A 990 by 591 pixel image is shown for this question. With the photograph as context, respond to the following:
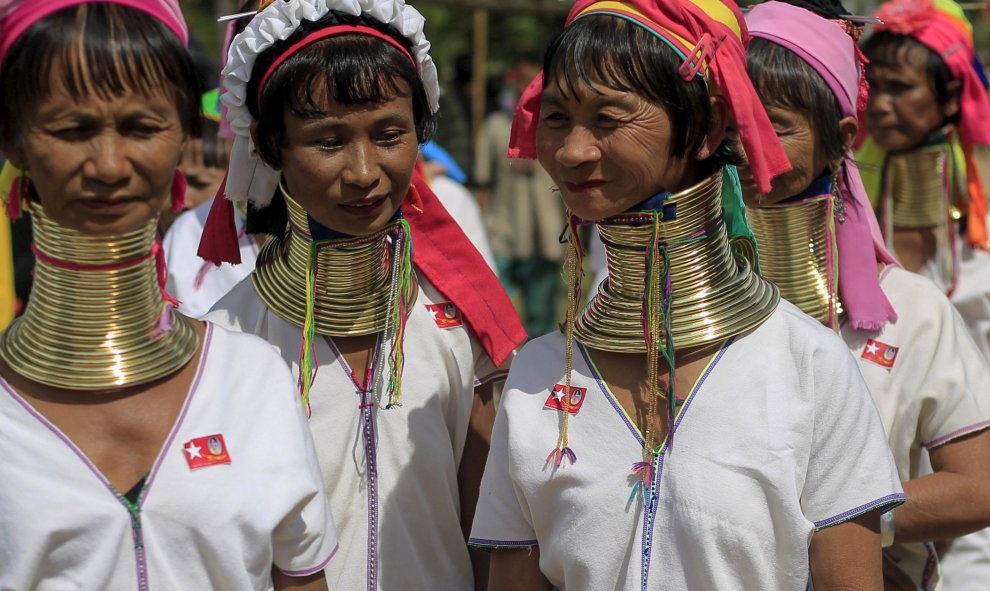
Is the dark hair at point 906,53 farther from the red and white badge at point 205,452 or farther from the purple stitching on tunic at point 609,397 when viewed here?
the red and white badge at point 205,452

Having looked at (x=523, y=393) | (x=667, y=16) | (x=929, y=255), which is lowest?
(x=929, y=255)

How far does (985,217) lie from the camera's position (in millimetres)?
5211

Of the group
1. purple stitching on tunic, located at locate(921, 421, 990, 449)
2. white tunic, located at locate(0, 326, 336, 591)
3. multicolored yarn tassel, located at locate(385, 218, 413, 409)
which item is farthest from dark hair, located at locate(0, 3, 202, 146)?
purple stitching on tunic, located at locate(921, 421, 990, 449)

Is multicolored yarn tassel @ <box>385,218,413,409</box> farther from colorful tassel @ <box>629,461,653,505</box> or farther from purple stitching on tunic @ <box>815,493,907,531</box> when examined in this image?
purple stitching on tunic @ <box>815,493,907,531</box>

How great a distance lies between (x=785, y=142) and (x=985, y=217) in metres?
2.12

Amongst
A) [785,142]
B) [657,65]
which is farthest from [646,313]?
[785,142]

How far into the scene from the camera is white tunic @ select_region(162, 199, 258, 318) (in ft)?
14.4

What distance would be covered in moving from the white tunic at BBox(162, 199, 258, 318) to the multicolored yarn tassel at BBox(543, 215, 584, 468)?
171 cm

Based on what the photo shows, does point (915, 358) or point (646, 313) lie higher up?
point (646, 313)

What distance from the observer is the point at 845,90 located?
3553 millimetres

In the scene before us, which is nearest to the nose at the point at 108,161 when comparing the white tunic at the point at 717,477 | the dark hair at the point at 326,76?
the dark hair at the point at 326,76

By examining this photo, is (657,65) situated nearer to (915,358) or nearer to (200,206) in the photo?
(915,358)

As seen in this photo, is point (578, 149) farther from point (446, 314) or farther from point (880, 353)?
point (880, 353)

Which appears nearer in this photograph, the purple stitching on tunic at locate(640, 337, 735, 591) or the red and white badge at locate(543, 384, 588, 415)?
the purple stitching on tunic at locate(640, 337, 735, 591)
